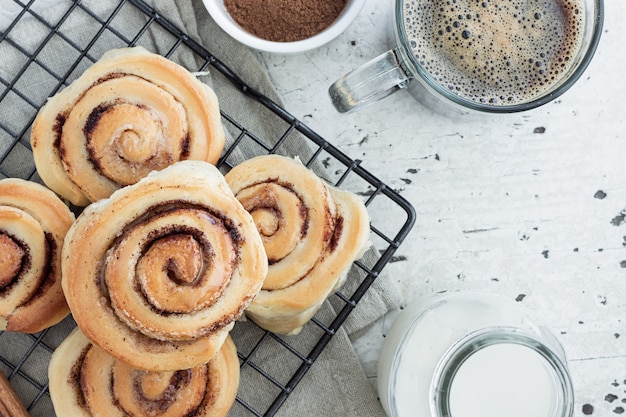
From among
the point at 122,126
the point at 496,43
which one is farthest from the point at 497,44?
the point at 122,126

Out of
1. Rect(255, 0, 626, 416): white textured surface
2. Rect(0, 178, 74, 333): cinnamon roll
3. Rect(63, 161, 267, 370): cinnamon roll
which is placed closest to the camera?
Rect(63, 161, 267, 370): cinnamon roll

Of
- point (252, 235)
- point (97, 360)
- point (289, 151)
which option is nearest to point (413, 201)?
point (289, 151)

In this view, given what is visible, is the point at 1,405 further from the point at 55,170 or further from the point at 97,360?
the point at 55,170

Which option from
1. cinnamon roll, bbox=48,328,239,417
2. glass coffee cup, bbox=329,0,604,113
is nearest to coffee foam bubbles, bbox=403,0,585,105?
glass coffee cup, bbox=329,0,604,113

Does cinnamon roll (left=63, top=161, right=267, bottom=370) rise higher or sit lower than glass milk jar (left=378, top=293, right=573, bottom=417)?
lower

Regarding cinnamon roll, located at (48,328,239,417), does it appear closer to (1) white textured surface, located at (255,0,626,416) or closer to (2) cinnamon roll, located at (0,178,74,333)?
(2) cinnamon roll, located at (0,178,74,333)

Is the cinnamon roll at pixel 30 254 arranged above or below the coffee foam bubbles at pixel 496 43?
below

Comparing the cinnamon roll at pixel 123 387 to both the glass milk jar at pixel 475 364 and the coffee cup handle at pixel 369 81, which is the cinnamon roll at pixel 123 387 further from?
the coffee cup handle at pixel 369 81

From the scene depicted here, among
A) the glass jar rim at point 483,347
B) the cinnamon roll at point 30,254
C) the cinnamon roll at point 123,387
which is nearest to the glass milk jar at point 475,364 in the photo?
the glass jar rim at point 483,347
